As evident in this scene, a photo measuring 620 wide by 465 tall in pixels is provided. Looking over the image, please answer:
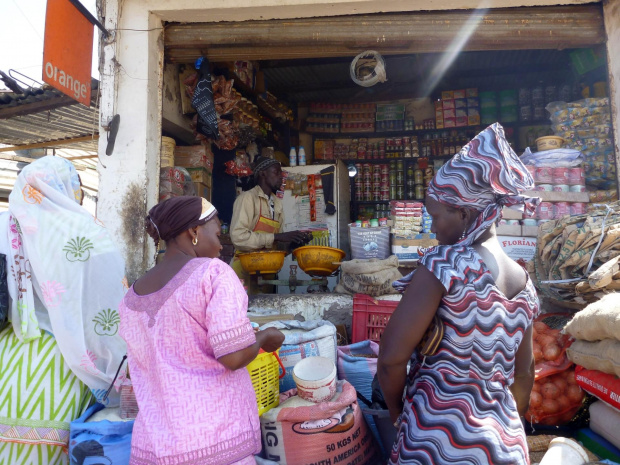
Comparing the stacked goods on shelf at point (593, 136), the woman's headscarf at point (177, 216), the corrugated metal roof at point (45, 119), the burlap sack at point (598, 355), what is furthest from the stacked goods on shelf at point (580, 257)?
the corrugated metal roof at point (45, 119)

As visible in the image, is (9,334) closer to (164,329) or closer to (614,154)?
(164,329)

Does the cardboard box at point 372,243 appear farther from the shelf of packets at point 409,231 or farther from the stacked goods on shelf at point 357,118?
the stacked goods on shelf at point 357,118

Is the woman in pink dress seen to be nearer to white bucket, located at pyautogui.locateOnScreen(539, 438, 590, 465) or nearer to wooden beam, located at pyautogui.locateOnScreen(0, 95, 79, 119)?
white bucket, located at pyautogui.locateOnScreen(539, 438, 590, 465)

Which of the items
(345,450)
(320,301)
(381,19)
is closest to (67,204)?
(345,450)

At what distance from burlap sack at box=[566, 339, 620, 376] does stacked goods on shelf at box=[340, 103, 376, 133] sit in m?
5.93

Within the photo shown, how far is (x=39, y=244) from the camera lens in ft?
7.78

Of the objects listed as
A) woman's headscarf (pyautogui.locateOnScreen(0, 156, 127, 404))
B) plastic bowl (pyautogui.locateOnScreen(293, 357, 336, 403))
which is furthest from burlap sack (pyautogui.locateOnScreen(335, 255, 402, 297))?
woman's headscarf (pyautogui.locateOnScreen(0, 156, 127, 404))

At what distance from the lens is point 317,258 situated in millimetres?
4422

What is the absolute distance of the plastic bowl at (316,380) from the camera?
234 cm

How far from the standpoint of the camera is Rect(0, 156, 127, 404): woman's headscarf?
2326mm

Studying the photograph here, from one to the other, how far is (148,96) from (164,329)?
10.3ft

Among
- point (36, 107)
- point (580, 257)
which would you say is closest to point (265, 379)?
point (580, 257)

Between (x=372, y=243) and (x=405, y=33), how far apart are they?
2.09 metres

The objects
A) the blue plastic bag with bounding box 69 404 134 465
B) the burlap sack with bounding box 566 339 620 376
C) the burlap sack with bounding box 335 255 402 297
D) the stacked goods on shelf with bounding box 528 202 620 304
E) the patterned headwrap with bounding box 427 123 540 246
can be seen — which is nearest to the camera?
the patterned headwrap with bounding box 427 123 540 246
